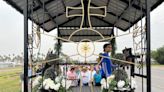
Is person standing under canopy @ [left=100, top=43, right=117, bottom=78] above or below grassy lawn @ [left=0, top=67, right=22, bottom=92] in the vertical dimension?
above

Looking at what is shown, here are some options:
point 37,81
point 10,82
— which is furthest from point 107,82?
point 10,82

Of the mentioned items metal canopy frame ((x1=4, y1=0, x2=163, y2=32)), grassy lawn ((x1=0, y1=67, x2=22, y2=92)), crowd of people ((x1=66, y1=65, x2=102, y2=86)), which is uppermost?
metal canopy frame ((x1=4, y1=0, x2=163, y2=32))

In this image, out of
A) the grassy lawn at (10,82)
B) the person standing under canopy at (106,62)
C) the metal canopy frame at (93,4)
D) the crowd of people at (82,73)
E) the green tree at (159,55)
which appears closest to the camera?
the crowd of people at (82,73)

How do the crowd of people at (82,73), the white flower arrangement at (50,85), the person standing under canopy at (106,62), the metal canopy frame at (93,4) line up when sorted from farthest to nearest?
the metal canopy frame at (93,4) < the person standing under canopy at (106,62) < the crowd of people at (82,73) < the white flower arrangement at (50,85)

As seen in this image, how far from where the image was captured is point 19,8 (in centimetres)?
841

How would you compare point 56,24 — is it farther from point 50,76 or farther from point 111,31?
point 50,76

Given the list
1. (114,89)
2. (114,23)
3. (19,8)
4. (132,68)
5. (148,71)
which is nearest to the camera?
(148,71)

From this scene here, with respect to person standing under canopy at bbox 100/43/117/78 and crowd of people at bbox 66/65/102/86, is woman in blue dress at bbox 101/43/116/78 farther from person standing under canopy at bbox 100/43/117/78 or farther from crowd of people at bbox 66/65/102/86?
crowd of people at bbox 66/65/102/86

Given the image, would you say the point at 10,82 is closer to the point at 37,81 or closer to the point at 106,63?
the point at 106,63

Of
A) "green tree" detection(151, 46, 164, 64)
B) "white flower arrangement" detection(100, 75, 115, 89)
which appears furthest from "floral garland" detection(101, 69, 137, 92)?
"green tree" detection(151, 46, 164, 64)

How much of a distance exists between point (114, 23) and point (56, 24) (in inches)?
75.9

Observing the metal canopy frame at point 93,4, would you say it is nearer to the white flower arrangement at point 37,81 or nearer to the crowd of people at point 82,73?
the white flower arrangement at point 37,81

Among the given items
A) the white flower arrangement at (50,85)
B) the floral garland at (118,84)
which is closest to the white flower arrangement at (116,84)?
the floral garland at (118,84)

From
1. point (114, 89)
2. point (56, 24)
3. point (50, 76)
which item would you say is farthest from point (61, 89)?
point (56, 24)
